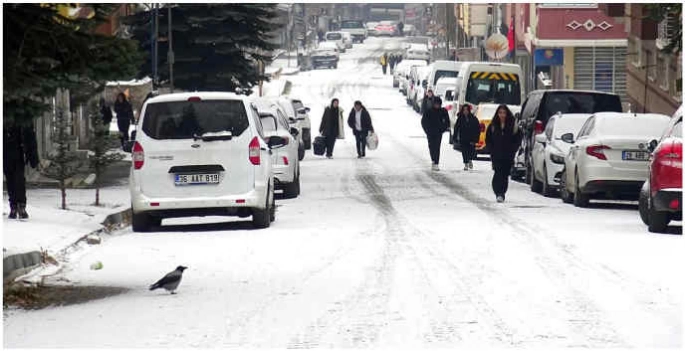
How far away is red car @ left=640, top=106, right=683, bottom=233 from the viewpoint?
18295mm

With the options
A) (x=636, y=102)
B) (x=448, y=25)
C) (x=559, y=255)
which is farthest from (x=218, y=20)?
(x=448, y=25)

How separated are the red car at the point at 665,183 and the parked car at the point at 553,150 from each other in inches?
297

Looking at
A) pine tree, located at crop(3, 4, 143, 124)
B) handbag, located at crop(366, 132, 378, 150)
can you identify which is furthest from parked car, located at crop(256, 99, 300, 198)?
handbag, located at crop(366, 132, 378, 150)

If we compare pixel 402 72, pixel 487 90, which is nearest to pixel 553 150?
pixel 487 90

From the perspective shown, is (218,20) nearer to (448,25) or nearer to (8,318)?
(8,318)

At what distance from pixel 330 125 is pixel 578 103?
33.3ft

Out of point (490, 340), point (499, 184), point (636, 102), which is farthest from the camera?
point (636, 102)

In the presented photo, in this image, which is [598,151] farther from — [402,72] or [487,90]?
[402,72]

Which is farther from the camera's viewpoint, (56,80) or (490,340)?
(56,80)

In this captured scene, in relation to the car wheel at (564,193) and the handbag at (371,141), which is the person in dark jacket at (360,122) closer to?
the handbag at (371,141)

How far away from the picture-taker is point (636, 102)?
5744 cm

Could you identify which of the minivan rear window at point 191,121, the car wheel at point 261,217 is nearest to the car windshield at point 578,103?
the car wheel at point 261,217

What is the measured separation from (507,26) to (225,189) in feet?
237

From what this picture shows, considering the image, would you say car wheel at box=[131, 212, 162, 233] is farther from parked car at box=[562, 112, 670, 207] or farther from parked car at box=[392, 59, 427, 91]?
parked car at box=[392, 59, 427, 91]
